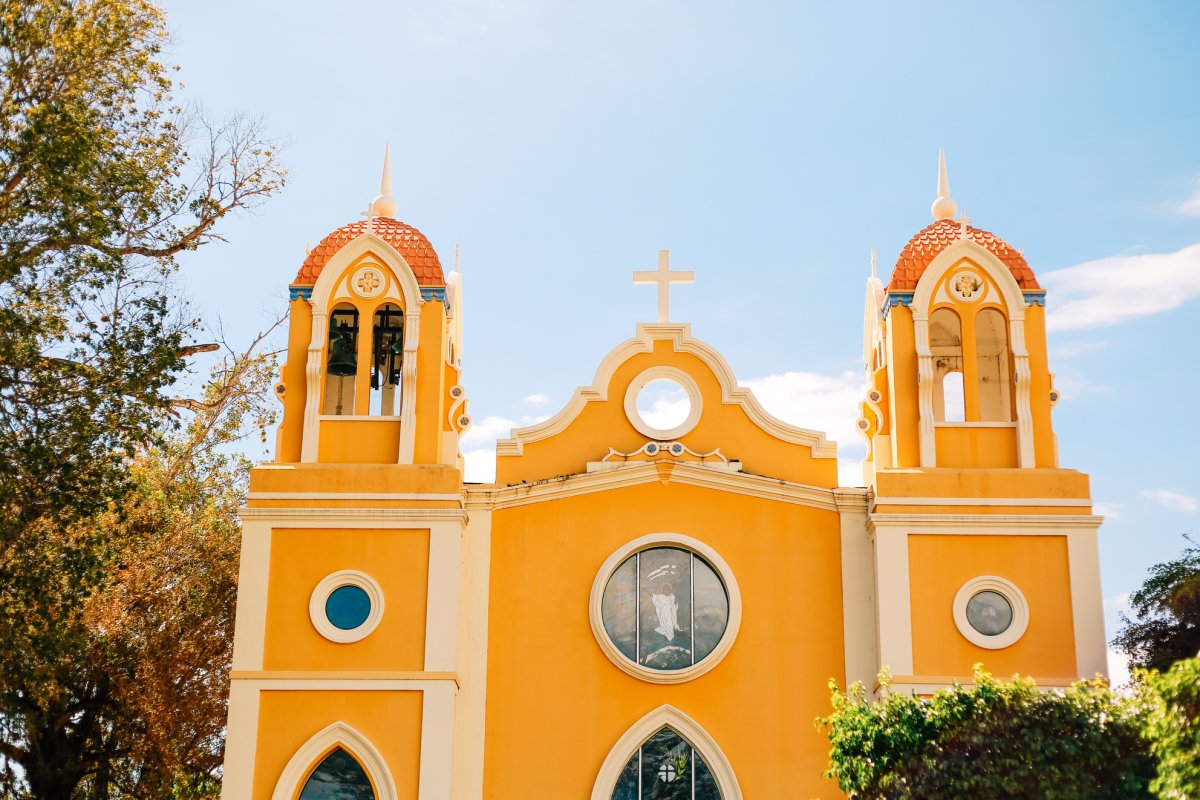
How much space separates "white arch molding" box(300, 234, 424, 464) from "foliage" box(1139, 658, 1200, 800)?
8.86m

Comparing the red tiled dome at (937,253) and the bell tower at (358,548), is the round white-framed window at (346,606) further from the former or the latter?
the red tiled dome at (937,253)

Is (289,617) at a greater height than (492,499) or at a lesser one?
lesser

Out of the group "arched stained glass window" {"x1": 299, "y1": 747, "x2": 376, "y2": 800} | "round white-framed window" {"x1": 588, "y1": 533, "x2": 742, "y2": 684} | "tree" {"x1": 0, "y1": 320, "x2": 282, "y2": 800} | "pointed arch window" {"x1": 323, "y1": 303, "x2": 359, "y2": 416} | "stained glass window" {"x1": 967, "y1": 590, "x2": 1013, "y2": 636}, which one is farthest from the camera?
"tree" {"x1": 0, "y1": 320, "x2": 282, "y2": 800}

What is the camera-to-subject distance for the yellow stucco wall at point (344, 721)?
17.1 meters

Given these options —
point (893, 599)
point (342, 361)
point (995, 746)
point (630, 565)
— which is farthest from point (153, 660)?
point (995, 746)

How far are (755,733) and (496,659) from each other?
120 inches

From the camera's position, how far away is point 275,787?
671 inches

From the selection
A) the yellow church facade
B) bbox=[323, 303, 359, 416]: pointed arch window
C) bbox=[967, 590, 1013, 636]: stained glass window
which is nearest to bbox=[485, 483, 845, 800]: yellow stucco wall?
the yellow church facade

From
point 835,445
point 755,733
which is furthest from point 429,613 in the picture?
point 835,445

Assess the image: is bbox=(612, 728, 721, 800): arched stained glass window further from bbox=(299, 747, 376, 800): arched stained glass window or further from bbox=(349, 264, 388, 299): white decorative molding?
bbox=(349, 264, 388, 299): white decorative molding

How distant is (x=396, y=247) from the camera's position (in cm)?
1953

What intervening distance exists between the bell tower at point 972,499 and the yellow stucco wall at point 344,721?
5335mm

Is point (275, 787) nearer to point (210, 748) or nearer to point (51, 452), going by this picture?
point (51, 452)

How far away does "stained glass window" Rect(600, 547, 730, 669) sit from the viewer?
1795 cm
